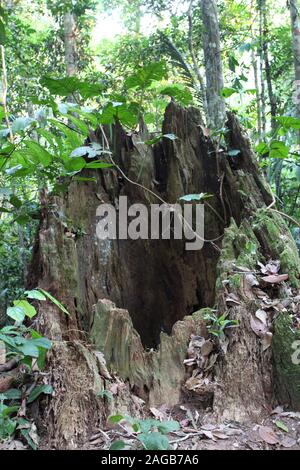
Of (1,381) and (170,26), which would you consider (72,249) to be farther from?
(170,26)

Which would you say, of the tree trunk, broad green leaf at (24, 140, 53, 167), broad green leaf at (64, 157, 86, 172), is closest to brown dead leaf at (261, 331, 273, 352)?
the tree trunk

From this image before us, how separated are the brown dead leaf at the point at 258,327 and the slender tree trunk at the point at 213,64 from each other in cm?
404

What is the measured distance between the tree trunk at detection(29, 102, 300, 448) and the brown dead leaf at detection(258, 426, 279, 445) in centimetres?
15

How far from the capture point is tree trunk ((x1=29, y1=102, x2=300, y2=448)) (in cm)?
265

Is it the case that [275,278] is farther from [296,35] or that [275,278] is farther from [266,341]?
[296,35]

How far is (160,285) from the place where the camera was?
164 inches

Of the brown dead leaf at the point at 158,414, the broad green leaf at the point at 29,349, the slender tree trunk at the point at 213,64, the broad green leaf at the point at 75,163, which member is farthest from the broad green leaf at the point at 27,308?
the slender tree trunk at the point at 213,64

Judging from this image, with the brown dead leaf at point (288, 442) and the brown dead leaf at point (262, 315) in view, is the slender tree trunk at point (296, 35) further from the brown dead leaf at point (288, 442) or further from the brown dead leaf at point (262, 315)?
the brown dead leaf at point (288, 442)

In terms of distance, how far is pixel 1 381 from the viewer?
261 cm

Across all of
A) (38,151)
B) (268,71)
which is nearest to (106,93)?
(268,71)

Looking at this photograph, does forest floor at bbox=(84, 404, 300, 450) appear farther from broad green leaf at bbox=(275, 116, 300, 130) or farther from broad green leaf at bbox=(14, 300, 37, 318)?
broad green leaf at bbox=(275, 116, 300, 130)

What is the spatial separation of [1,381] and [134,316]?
5.30ft

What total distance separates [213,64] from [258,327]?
4.78 m

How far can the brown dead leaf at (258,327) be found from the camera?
2875 mm
